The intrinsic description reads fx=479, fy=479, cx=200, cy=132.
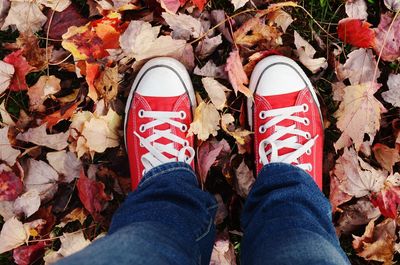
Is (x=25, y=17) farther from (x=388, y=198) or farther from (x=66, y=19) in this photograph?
(x=388, y=198)

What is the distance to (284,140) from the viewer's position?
4.60 feet

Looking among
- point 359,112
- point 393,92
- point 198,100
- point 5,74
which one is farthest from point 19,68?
point 393,92

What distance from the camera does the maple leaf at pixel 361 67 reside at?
1.33m

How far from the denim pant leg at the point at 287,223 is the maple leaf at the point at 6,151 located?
0.68 metres

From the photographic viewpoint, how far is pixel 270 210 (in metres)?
1.14

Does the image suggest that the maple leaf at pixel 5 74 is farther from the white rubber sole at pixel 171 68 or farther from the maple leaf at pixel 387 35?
the maple leaf at pixel 387 35

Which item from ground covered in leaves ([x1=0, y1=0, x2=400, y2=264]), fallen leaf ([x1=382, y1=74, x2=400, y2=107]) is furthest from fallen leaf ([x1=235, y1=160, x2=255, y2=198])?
fallen leaf ([x1=382, y1=74, x2=400, y2=107])

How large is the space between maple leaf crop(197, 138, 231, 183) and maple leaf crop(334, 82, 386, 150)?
1.10 ft

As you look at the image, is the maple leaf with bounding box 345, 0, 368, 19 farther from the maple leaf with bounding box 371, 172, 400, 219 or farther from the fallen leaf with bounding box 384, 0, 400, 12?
the maple leaf with bounding box 371, 172, 400, 219

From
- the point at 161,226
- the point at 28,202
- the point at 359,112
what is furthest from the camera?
the point at 28,202

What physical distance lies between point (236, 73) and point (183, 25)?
0.20 meters

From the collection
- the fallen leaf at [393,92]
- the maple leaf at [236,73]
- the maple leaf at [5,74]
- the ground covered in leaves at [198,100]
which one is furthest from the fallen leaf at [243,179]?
the maple leaf at [5,74]

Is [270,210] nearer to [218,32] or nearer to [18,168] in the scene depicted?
[218,32]

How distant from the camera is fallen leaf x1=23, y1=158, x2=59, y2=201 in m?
1.40
